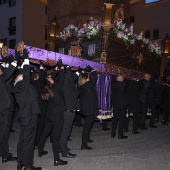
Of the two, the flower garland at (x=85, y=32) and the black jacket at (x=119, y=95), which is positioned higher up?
the flower garland at (x=85, y=32)

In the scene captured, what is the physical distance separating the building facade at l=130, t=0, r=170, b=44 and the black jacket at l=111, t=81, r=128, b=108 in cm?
2362

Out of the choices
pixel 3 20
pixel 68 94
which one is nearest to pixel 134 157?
pixel 68 94

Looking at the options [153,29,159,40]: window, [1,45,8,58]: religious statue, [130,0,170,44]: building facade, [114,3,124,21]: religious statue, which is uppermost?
[130,0,170,44]: building facade

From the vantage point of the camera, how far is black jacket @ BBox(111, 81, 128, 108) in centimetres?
793

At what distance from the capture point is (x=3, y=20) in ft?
114

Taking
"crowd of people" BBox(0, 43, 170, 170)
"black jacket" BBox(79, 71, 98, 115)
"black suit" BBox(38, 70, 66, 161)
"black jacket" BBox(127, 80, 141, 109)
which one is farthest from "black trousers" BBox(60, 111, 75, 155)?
"black jacket" BBox(127, 80, 141, 109)

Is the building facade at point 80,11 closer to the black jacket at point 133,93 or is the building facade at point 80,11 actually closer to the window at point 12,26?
the black jacket at point 133,93

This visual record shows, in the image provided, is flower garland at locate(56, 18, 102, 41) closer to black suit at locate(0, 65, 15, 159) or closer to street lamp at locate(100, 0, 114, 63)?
street lamp at locate(100, 0, 114, 63)

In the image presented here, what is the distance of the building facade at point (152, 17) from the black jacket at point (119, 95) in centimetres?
2362

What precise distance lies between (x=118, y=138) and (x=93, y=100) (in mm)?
1980

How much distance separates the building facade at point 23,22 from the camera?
32.1 meters

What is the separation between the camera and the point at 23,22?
32.0m

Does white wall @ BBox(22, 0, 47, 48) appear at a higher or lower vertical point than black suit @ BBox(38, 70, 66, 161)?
higher

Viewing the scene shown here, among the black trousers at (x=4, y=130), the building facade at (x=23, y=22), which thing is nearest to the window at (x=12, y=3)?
the building facade at (x=23, y=22)
